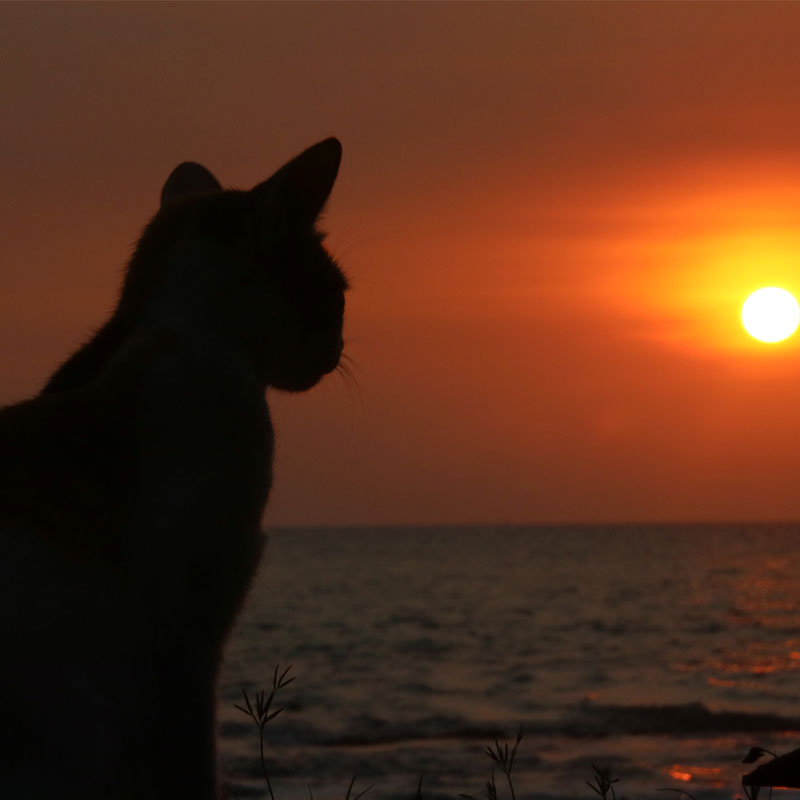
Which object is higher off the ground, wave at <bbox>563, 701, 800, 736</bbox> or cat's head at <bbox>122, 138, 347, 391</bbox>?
wave at <bbox>563, 701, 800, 736</bbox>

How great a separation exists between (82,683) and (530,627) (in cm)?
3867

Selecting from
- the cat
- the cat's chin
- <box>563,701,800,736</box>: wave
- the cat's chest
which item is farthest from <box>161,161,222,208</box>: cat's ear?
<box>563,701,800,736</box>: wave

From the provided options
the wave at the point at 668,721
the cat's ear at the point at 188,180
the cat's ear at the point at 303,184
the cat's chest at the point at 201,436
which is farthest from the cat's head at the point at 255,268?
the wave at the point at 668,721

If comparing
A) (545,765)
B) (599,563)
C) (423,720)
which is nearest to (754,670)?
(423,720)

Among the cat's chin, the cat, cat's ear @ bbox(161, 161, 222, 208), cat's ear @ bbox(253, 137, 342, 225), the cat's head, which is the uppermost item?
cat's ear @ bbox(161, 161, 222, 208)

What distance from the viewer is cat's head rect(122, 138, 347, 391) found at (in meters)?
3.55

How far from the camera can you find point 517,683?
27484 millimetres

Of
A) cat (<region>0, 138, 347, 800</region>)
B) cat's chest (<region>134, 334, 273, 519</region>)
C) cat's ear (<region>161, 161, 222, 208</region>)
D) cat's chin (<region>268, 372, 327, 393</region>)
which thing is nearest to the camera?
cat (<region>0, 138, 347, 800</region>)

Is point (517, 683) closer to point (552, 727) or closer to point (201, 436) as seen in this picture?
point (552, 727)

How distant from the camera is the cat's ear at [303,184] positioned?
3.46 meters

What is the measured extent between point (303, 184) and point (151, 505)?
1057 mm

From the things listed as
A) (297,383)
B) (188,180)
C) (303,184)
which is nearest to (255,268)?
(303,184)

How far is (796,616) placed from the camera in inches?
1799

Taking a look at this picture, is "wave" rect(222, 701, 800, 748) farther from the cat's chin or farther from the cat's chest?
the cat's chest
